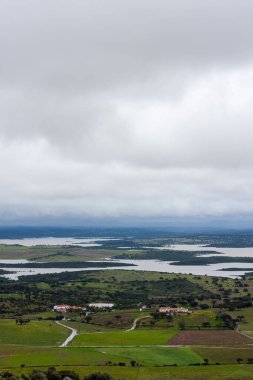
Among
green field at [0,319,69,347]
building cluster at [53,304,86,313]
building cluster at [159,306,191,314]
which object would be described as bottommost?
green field at [0,319,69,347]

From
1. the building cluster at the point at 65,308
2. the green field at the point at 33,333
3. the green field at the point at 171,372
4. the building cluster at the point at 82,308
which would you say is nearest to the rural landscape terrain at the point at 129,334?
the green field at the point at 33,333

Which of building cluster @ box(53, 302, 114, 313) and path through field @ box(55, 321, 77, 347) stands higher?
building cluster @ box(53, 302, 114, 313)

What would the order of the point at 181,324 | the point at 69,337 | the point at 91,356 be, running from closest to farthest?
the point at 91,356 < the point at 69,337 < the point at 181,324

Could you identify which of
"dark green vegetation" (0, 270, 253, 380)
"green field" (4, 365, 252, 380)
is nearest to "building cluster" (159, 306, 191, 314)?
"dark green vegetation" (0, 270, 253, 380)

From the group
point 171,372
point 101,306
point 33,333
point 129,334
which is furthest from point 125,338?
point 101,306

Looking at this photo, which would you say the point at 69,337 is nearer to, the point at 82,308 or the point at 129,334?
the point at 129,334

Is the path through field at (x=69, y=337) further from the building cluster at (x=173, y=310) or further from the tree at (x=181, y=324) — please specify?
the building cluster at (x=173, y=310)

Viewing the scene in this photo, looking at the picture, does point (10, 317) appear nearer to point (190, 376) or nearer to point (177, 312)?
point (177, 312)

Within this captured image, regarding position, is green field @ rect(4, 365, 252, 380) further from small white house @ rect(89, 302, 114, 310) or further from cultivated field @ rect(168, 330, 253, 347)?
small white house @ rect(89, 302, 114, 310)
